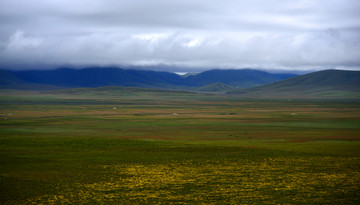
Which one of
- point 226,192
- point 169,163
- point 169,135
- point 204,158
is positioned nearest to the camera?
point 226,192

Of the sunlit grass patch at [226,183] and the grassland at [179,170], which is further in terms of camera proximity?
the grassland at [179,170]

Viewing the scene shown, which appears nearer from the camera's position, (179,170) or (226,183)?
(226,183)

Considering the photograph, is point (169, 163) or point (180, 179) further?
point (169, 163)

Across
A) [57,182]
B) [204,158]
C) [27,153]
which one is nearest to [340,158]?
[204,158]

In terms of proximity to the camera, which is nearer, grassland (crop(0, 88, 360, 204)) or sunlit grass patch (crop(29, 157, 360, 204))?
sunlit grass patch (crop(29, 157, 360, 204))

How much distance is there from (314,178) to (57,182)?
1999 centimetres

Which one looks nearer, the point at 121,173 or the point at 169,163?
the point at 121,173

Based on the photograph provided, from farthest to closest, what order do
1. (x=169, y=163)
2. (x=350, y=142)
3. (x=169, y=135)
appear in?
(x=169, y=135)
(x=350, y=142)
(x=169, y=163)

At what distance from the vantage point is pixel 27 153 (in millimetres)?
43969

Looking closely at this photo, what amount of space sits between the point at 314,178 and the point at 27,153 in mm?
30271

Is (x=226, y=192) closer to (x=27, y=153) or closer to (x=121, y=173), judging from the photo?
(x=121, y=173)

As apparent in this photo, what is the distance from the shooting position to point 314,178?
1228 inches

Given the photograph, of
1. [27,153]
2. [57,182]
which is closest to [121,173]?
[57,182]

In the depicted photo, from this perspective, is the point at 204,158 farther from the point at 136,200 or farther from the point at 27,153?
the point at 27,153
